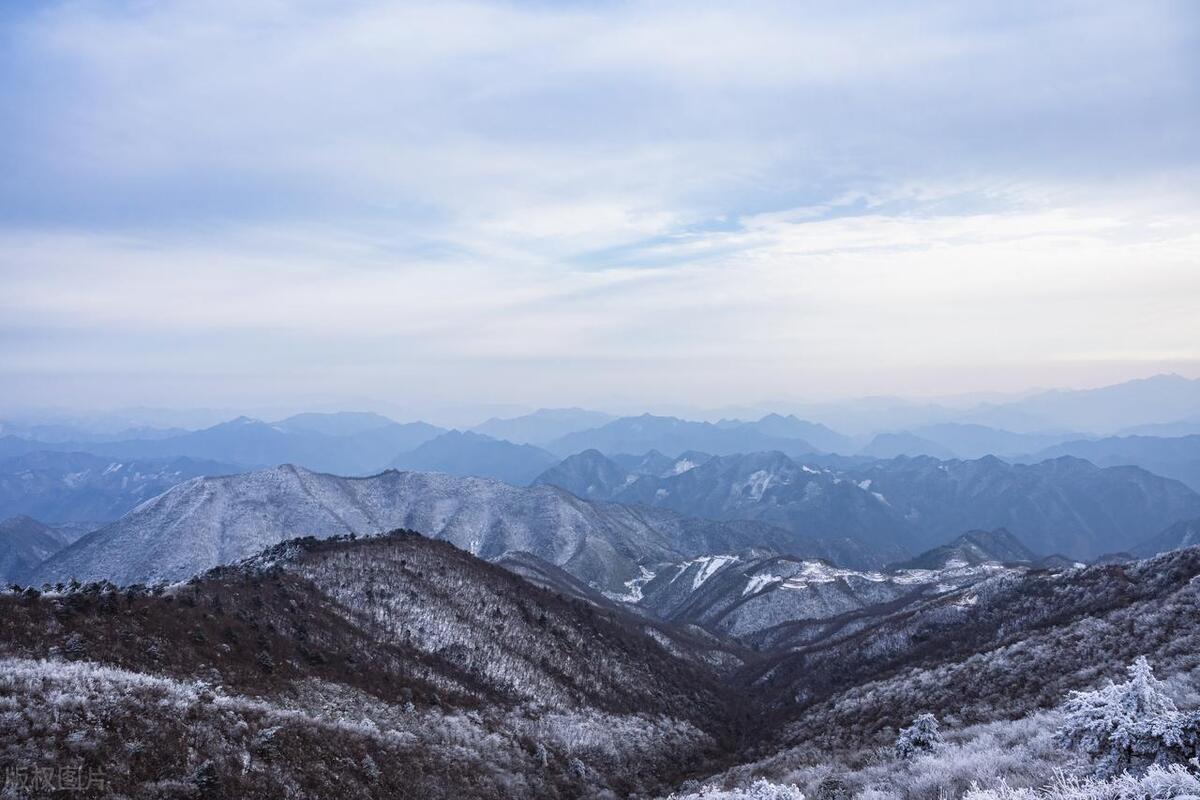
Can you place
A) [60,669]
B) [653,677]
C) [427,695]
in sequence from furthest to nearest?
[653,677] < [427,695] < [60,669]

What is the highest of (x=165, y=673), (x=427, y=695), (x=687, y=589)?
(x=165, y=673)

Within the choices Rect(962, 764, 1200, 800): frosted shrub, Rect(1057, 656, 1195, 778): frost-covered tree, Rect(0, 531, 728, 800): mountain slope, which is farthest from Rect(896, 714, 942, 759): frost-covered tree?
Rect(0, 531, 728, 800): mountain slope

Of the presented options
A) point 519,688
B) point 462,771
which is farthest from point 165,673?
point 519,688

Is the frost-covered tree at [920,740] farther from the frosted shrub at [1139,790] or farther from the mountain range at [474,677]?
the frosted shrub at [1139,790]

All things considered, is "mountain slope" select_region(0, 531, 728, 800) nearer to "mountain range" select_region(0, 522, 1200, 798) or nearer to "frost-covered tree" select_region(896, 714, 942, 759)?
"mountain range" select_region(0, 522, 1200, 798)

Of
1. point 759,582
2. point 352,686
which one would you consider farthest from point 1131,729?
point 759,582

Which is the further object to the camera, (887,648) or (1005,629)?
(887,648)

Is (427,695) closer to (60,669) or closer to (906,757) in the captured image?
(60,669)

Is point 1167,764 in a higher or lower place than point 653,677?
higher
